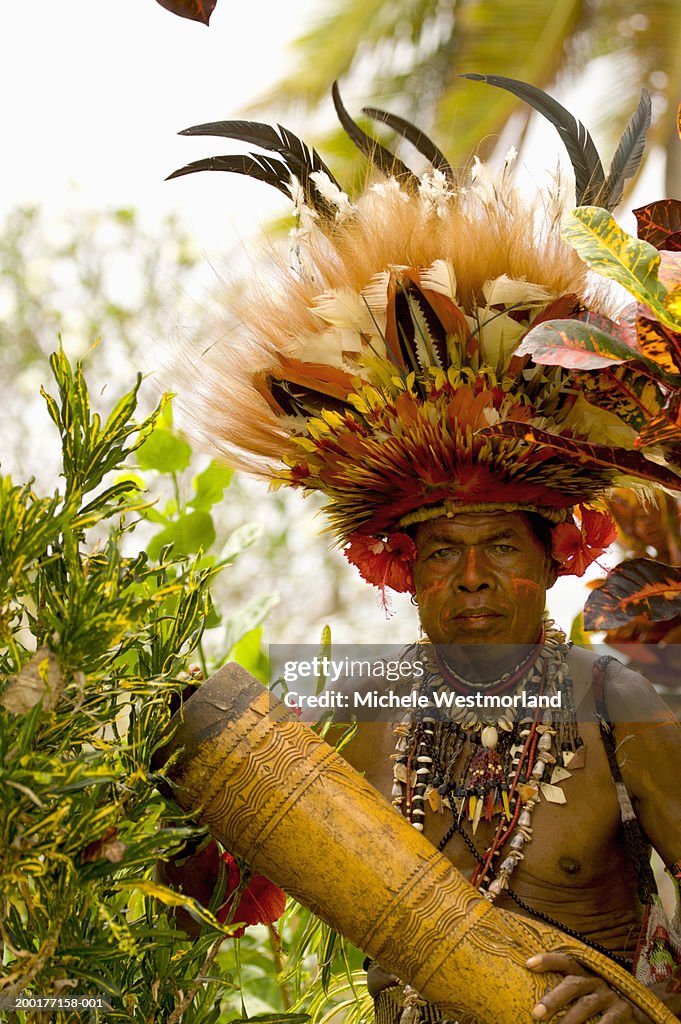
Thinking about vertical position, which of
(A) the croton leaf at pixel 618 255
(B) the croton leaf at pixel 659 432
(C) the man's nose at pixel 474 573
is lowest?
(C) the man's nose at pixel 474 573

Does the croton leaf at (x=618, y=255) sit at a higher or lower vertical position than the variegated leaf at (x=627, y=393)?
higher

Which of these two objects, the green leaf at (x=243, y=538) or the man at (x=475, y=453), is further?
the green leaf at (x=243, y=538)

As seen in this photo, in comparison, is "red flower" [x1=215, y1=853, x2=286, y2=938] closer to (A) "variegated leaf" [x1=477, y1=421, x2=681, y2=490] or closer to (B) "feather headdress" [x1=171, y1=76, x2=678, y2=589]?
(B) "feather headdress" [x1=171, y1=76, x2=678, y2=589]

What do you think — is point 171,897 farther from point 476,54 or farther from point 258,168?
point 476,54

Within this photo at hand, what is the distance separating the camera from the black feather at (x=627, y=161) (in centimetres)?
194

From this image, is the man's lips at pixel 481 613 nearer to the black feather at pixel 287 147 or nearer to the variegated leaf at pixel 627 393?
the variegated leaf at pixel 627 393

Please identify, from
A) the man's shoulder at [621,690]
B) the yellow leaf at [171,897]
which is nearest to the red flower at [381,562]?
the man's shoulder at [621,690]

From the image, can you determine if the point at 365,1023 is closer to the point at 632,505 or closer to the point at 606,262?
the point at 632,505

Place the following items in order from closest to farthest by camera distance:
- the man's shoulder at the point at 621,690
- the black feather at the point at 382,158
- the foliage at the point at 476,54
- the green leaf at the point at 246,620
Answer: the man's shoulder at the point at 621,690 → the black feather at the point at 382,158 → the green leaf at the point at 246,620 → the foliage at the point at 476,54

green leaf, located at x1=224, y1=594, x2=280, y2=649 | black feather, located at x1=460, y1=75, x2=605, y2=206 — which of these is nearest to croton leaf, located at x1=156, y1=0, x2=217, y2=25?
black feather, located at x1=460, y1=75, x2=605, y2=206

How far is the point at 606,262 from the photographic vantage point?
5.13 feet

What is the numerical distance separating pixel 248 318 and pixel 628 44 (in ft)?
20.2

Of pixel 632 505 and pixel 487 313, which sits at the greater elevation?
pixel 487 313

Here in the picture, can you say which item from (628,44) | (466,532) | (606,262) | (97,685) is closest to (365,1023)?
(466,532)
